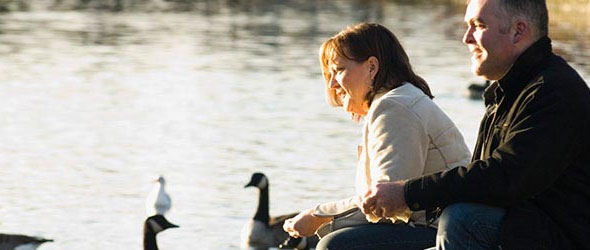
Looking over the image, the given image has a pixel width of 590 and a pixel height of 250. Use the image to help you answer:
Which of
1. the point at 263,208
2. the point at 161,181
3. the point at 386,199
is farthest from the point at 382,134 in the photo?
the point at 161,181

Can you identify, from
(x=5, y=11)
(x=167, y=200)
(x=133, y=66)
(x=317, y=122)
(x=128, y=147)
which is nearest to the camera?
(x=167, y=200)

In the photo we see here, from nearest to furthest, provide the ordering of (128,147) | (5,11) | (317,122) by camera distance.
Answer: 1. (128,147)
2. (317,122)
3. (5,11)

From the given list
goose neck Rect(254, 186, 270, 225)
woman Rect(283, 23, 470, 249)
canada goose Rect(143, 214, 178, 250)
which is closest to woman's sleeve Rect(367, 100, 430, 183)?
woman Rect(283, 23, 470, 249)

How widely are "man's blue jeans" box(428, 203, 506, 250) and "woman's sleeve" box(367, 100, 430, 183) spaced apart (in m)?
0.43

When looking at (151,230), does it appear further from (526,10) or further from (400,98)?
(526,10)

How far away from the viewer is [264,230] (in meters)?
12.5

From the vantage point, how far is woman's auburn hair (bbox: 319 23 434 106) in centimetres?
530

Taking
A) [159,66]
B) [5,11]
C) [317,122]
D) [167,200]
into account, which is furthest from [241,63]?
[5,11]

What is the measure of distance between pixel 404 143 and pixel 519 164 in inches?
23.7

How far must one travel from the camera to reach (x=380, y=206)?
4.77 meters

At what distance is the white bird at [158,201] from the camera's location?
13070 millimetres

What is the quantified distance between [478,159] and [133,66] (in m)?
23.0

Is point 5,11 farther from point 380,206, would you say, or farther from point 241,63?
point 380,206

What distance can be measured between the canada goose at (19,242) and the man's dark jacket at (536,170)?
7.03 meters
